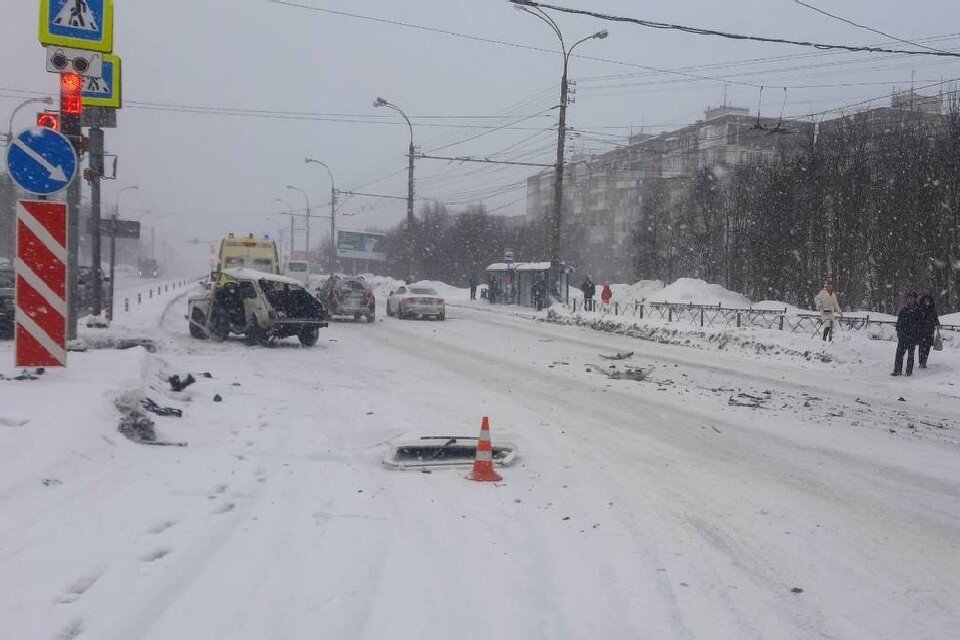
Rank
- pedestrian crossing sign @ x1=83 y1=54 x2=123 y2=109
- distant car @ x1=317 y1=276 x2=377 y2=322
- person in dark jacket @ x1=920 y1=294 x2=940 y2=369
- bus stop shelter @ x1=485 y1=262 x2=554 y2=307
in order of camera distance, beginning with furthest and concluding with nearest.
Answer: bus stop shelter @ x1=485 y1=262 x2=554 y2=307 < distant car @ x1=317 y1=276 x2=377 y2=322 < person in dark jacket @ x1=920 y1=294 x2=940 y2=369 < pedestrian crossing sign @ x1=83 y1=54 x2=123 y2=109

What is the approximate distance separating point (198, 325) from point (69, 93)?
10626 mm

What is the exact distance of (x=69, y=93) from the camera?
356 inches

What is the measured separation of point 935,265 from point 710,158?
159ft

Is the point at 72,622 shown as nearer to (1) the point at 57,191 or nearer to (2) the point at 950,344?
(1) the point at 57,191

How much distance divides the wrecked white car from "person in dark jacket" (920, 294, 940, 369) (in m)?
13.0

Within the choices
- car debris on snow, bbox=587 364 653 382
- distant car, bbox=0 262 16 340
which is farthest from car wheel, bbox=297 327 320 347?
car debris on snow, bbox=587 364 653 382

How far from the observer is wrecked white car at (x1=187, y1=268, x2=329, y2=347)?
57.4ft

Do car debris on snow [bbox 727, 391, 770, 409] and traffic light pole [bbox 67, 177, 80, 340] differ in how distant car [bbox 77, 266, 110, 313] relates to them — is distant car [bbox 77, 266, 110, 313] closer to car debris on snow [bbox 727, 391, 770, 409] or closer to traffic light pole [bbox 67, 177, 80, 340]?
traffic light pole [bbox 67, 177, 80, 340]

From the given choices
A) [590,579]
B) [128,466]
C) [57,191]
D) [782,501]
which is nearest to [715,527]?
[782,501]

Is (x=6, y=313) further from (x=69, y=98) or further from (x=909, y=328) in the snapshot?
(x=909, y=328)

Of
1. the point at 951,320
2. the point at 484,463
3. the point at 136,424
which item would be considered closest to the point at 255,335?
the point at 136,424

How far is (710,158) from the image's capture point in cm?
7688

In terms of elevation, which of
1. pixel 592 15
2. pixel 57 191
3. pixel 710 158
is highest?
pixel 710 158

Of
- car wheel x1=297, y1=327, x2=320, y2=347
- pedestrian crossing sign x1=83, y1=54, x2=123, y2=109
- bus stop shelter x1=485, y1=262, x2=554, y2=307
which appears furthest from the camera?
bus stop shelter x1=485, y1=262, x2=554, y2=307
